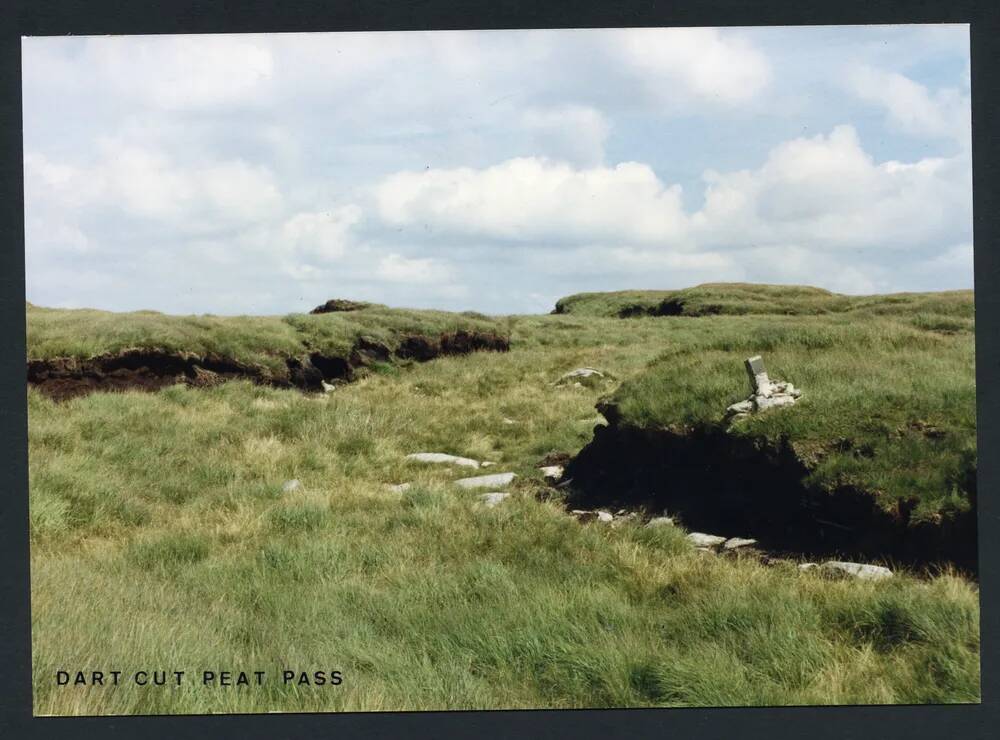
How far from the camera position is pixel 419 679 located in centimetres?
469

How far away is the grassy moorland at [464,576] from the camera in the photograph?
4.65 meters

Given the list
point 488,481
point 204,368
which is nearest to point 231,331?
point 204,368

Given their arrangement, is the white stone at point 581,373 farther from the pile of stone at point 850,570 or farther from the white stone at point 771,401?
the pile of stone at point 850,570

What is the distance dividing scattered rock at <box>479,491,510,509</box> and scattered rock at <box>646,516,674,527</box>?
1711 millimetres

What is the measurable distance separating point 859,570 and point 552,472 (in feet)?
13.9

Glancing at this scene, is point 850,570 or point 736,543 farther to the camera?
point 736,543

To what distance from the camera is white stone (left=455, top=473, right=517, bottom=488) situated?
861cm

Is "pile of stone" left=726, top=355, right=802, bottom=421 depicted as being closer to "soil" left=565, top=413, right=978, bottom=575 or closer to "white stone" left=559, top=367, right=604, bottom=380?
"soil" left=565, top=413, right=978, bottom=575

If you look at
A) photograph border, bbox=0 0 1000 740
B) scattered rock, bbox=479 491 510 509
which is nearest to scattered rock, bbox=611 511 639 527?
scattered rock, bbox=479 491 510 509

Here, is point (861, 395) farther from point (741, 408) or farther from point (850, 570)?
point (850, 570)

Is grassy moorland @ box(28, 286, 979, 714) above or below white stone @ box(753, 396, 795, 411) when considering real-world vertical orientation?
below

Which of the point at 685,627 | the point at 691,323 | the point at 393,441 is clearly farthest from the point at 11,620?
the point at 691,323

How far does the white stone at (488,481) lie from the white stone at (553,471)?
427mm

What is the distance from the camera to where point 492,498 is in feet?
26.5
